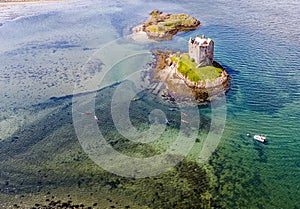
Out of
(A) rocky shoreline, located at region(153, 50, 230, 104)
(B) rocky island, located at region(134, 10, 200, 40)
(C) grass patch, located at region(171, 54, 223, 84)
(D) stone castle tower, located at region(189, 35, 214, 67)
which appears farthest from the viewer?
(B) rocky island, located at region(134, 10, 200, 40)

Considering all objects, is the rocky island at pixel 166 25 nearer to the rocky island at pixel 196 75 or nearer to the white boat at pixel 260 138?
the rocky island at pixel 196 75

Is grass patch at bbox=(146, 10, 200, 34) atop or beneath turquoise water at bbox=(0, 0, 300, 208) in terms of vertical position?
atop

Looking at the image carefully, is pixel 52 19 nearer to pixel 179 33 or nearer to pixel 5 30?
pixel 5 30

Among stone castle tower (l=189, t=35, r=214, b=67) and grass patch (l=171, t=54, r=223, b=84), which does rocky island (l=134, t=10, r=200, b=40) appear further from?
stone castle tower (l=189, t=35, r=214, b=67)

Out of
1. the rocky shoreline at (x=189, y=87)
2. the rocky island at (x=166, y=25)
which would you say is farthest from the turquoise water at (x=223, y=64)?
the rocky island at (x=166, y=25)

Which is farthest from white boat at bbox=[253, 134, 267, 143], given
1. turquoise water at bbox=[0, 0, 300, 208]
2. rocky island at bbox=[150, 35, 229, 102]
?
rocky island at bbox=[150, 35, 229, 102]

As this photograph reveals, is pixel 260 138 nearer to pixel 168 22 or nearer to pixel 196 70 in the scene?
pixel 196 70

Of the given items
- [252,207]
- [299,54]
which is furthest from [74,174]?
[299,54]
